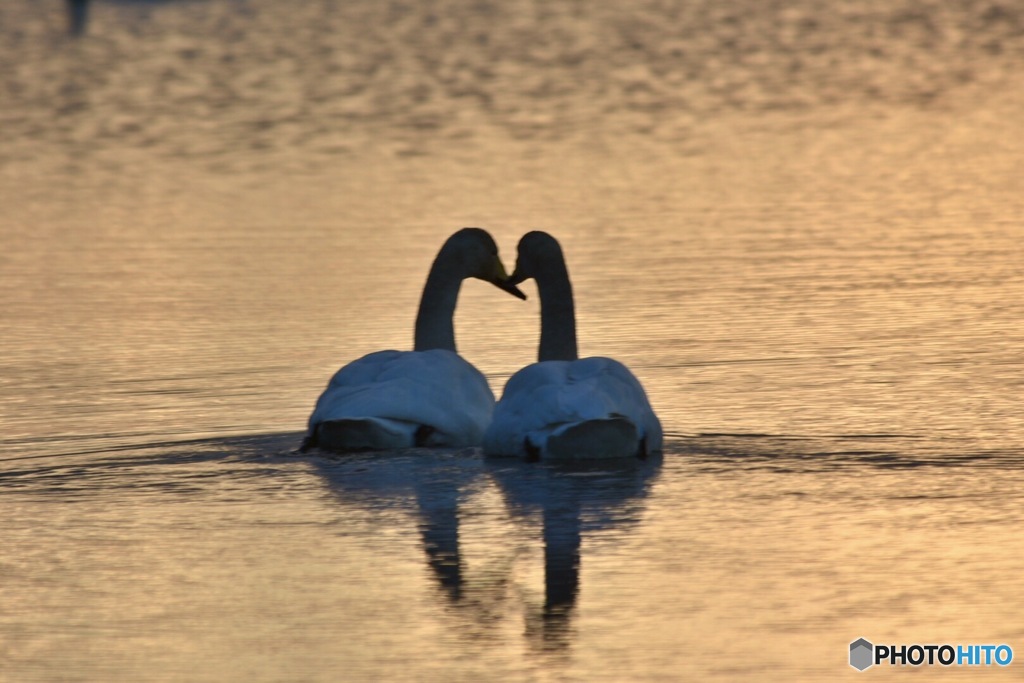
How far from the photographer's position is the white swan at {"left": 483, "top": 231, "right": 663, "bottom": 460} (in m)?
9.73

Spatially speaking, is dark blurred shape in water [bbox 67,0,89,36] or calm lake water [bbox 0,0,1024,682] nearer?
calm lake water [bbox 0,0,1024,682]

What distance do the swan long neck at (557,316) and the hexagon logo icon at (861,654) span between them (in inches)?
182

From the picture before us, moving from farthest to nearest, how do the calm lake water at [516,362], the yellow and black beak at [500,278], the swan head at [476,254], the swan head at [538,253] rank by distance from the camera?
the yellow and black beak at [500,278] → the swan head at [476,254] → the swan head at [538,253] → the calm lake water at [516,362]

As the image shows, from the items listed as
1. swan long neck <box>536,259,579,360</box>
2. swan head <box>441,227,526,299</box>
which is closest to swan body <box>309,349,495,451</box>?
swan long neck <box>536,259,579,360</box>

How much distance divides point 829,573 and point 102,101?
1939 centimetres

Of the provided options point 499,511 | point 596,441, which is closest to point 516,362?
point 596,441

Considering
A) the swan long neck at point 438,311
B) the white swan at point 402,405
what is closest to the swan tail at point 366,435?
the white swan at point 402,405

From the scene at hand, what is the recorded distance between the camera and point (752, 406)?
10977 millimetres

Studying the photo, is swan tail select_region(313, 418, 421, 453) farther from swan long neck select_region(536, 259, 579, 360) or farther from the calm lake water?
swan long neck select_region(536, 259, 579, 360)

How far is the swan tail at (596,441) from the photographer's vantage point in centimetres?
972

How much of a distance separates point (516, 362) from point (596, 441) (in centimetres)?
248

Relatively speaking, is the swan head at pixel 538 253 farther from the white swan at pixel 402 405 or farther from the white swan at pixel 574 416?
the white swan at pixel 574 416

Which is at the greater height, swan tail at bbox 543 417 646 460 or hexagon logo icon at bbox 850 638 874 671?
swan tail at bbox 543 417 646 460

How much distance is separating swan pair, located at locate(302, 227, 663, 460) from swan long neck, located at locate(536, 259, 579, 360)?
2.48 feet
